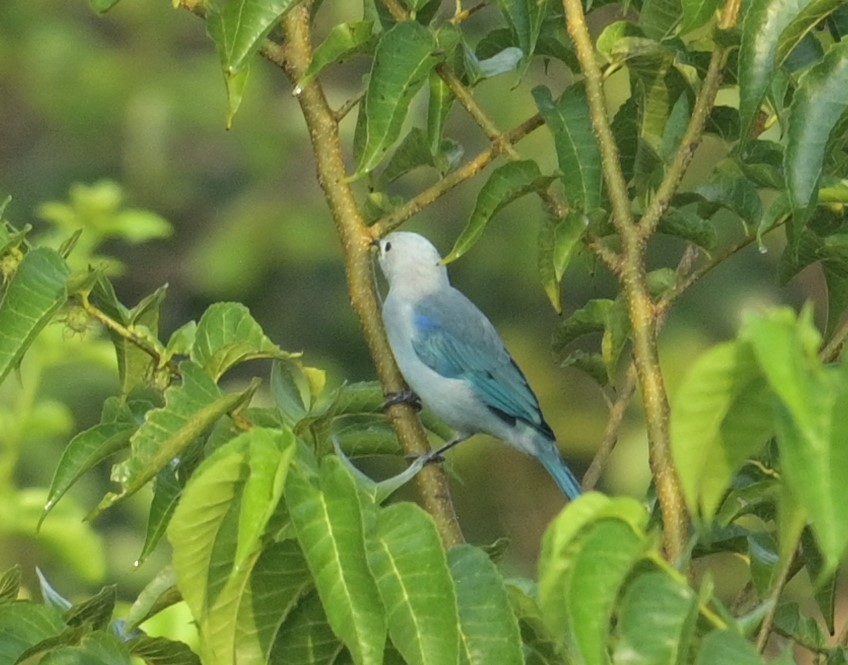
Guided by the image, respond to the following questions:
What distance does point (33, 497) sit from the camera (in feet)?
10.6

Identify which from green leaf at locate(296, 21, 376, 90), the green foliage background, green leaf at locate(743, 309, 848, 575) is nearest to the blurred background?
the green foliage background

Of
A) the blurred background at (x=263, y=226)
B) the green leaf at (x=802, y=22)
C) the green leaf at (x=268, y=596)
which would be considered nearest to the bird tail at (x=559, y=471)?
the blurred background at (x=263, y=226)

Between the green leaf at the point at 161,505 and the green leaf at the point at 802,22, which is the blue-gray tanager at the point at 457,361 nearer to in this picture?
the green leaf at the point at 161,505

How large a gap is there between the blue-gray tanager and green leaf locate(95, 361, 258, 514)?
1696 millimetres

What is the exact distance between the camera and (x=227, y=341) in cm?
194

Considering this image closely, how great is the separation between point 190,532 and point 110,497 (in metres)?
0.36

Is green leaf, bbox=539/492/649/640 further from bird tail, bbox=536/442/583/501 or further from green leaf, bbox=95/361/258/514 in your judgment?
bird tail, bbox=536/442/583/501

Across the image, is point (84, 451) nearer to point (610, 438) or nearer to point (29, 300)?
point (29, 300)

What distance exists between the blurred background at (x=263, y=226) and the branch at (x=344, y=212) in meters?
3.05

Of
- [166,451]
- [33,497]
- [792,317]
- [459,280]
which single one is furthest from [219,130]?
[792,317]

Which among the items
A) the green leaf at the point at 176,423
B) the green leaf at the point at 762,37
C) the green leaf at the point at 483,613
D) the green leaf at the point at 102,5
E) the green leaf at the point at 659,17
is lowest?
the green leaf at the point at 483,613

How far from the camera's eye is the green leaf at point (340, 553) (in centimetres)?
138

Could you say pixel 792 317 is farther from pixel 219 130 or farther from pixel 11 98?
pixel 11 98

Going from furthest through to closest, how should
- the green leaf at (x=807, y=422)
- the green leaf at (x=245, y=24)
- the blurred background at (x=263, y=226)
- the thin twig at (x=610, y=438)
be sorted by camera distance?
1. the blurred background at (x=263, y=226)
2. the thin twig at (x=610, y=438)
3. the green leaf at (x=245, y=24)
4. the green leaf at (x=807, y=422)
